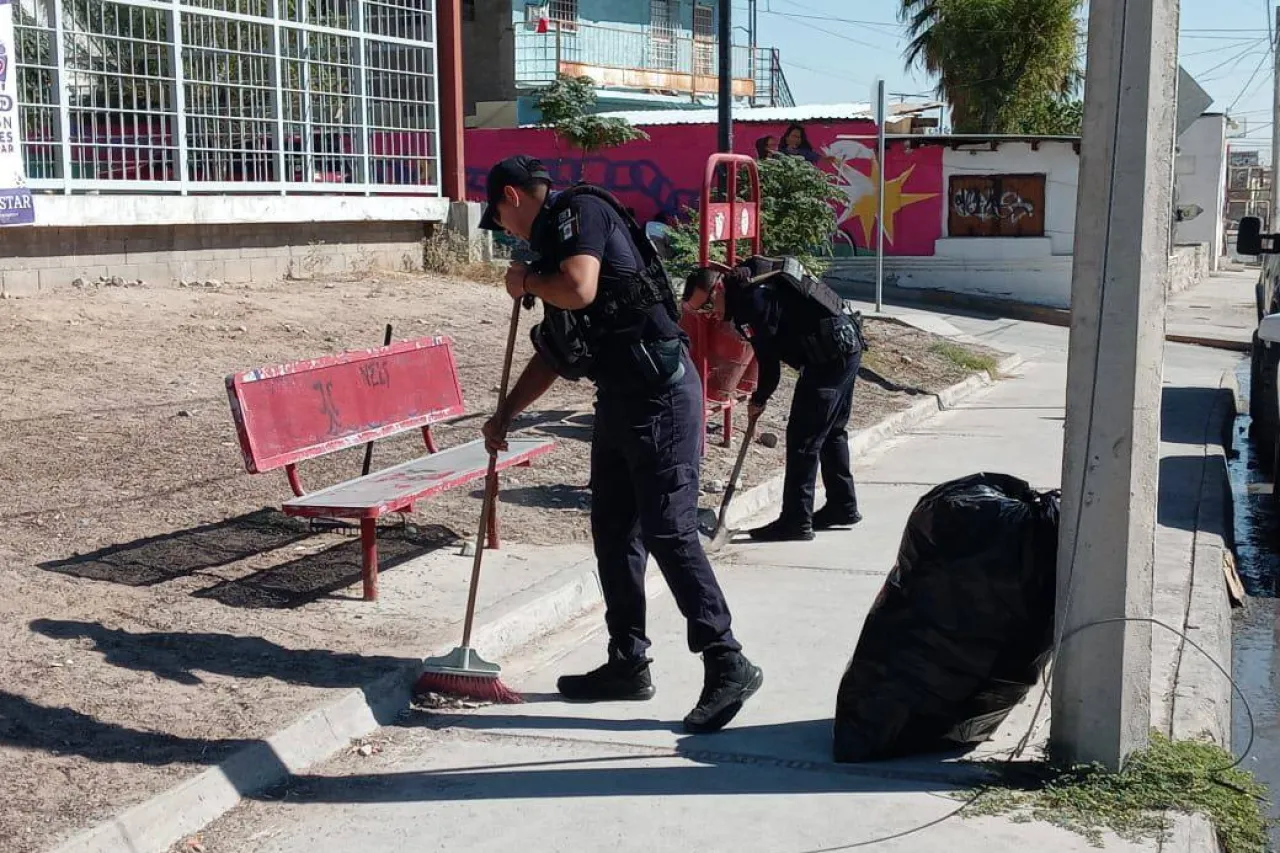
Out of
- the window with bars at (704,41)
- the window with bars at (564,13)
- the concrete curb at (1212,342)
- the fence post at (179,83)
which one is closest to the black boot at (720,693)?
the fence post at (179,83)

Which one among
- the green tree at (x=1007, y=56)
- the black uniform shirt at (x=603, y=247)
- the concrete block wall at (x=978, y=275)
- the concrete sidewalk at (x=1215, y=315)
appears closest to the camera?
the black uniform shirt at (x=603, y=247)

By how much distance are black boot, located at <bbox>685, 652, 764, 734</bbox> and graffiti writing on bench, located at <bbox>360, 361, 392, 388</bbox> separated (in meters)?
2.71

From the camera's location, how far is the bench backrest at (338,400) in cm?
575

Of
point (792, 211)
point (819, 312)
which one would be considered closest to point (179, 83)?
point (792, 211)

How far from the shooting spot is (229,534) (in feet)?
20.9

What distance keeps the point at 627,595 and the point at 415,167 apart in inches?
458

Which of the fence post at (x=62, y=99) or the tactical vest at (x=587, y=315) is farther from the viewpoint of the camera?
the fence post at (x=62, y=99)

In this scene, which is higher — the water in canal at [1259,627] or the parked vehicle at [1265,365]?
the parked vehicle at [1265,365]

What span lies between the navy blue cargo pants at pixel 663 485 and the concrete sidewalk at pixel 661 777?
41cm

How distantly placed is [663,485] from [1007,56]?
29.7 meters

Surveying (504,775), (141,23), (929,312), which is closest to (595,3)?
(929,312)

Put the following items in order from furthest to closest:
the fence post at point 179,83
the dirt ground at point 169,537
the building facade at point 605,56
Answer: the building facade at point 605,56 < the fence post at point 179,83 < the dirt ground at point 169,537

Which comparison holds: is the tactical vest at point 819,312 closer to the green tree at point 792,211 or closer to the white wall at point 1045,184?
the green tree at point 792,211

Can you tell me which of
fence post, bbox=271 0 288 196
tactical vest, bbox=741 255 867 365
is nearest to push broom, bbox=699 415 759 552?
tactical vest, bbox=741 255 867 365
